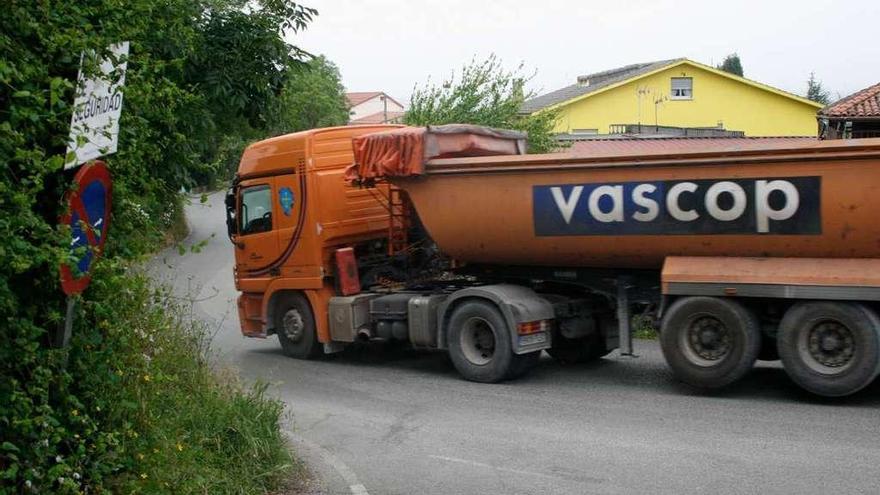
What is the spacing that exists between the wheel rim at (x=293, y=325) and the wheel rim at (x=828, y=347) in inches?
264

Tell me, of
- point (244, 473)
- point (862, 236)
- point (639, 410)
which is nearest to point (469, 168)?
point (639, 410)

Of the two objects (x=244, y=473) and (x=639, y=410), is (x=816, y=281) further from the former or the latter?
(x=244, y=473)

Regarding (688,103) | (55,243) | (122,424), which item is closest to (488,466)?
(122,424)

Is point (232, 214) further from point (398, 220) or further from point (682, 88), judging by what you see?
point (682, 88)

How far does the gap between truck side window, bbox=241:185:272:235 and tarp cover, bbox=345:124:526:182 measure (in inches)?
67.7

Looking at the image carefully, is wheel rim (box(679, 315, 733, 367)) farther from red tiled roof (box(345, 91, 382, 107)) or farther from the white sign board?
red tiled roof (box(345, 91, 382, 107))

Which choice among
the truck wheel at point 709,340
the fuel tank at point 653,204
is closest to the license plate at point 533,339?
the fuel tank at point 653,204

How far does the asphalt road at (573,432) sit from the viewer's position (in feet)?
23.4

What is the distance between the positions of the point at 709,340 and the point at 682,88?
1749 inches

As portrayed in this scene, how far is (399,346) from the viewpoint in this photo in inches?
560

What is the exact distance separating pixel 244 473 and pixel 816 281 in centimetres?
546

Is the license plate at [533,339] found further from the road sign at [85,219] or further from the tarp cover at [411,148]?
the road sign at [85,219]

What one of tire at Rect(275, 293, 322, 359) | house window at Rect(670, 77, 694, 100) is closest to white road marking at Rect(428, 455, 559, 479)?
tire at Rect(275, 293, 322, 359)

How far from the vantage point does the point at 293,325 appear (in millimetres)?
13719
